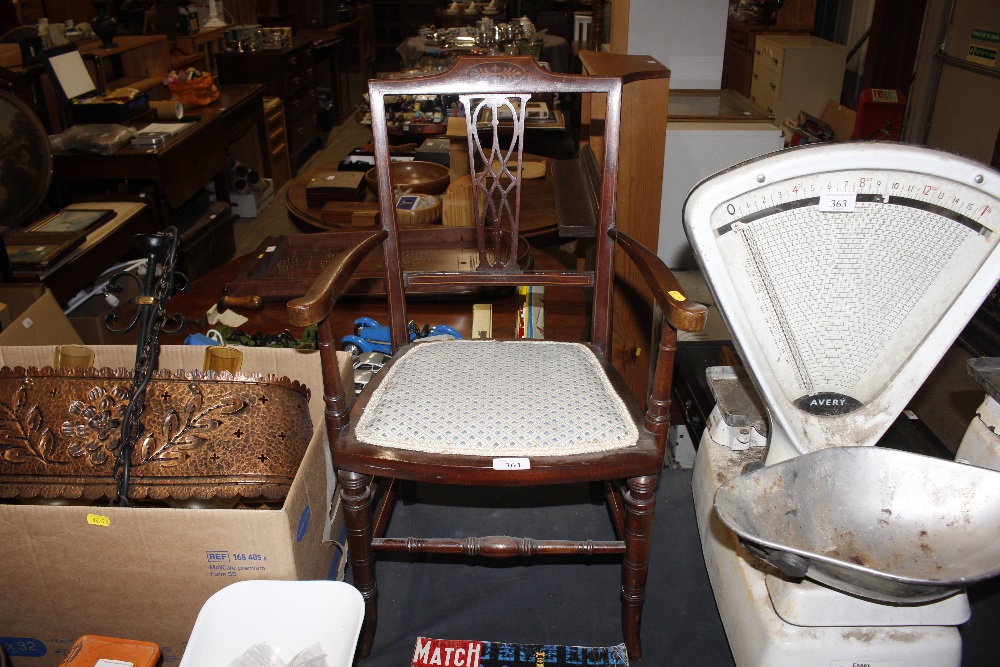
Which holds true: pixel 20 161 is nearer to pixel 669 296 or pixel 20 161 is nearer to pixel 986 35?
pixel 669 296

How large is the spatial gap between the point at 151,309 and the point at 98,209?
1.88 m

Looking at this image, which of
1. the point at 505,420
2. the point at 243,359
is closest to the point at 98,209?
the point at 243,359

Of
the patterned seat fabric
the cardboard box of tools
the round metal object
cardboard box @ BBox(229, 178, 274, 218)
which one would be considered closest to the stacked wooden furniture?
cardboard box @ BBox(229, 178, 274, 218)

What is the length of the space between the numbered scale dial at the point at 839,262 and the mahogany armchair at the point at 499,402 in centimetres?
11

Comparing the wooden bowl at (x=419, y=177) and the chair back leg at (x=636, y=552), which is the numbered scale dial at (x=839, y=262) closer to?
the chair back leg at (x=636, y=552)

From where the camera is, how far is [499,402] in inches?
43.3

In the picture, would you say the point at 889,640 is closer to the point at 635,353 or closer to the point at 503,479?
the point at 503,479

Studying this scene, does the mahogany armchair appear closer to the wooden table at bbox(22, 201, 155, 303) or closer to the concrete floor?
the concrete floor

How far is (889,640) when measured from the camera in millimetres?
967

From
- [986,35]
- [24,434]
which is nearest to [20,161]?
[24,434]

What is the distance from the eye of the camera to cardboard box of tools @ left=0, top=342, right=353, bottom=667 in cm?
103

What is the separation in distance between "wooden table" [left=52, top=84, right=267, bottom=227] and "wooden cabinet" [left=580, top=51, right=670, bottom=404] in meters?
2.10

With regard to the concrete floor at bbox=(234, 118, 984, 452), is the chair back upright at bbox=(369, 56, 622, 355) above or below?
above

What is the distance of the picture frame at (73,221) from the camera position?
7.93ft
